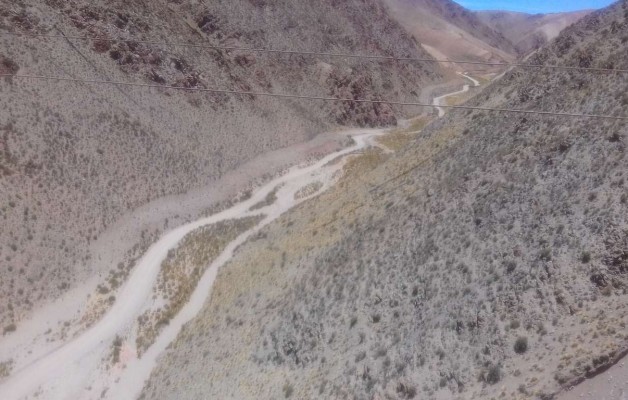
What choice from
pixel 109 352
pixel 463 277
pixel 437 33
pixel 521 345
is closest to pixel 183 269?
pixel 109 352

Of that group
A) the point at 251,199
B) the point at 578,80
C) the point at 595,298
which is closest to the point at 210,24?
the point at 251,199

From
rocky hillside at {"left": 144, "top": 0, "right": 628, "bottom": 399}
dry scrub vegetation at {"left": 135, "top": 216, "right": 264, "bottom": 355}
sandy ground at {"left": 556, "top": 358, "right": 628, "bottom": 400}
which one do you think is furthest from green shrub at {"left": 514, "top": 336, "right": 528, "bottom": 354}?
dry scrub vegetation at {"left": 135, "top": 216, "right": 264, "bottom": 355}

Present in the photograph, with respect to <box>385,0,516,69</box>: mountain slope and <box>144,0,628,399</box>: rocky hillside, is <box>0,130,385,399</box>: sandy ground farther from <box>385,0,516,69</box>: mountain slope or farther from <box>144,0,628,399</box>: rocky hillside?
<box>385,0,516,69</box>: mountain slope

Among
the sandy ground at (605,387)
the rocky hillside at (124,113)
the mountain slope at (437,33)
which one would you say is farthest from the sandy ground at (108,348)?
the mountain slope at (437,33)

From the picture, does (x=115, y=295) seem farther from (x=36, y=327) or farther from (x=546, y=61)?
(x=546, y=61)

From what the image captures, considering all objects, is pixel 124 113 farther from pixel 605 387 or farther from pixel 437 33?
pixel 437 33
